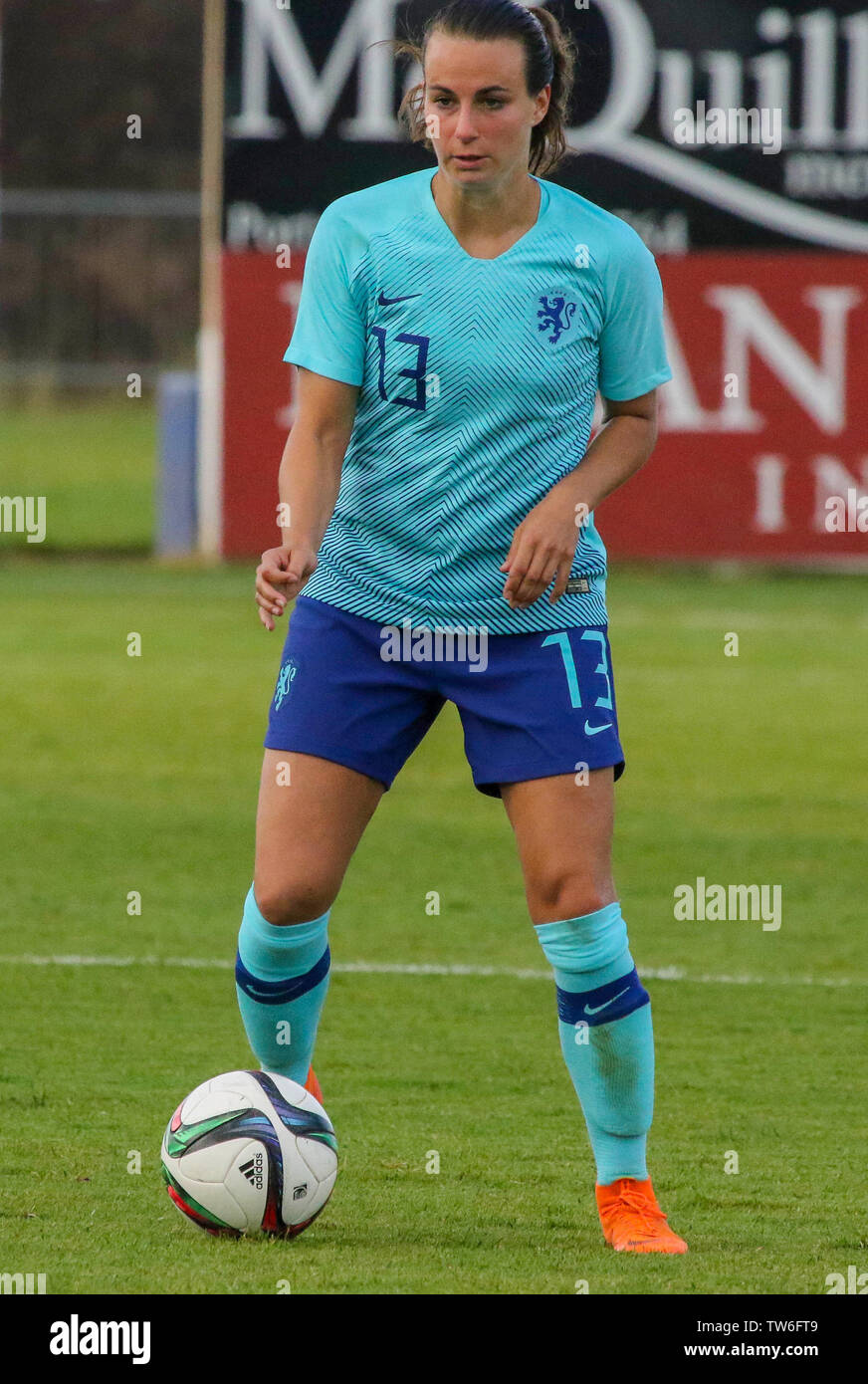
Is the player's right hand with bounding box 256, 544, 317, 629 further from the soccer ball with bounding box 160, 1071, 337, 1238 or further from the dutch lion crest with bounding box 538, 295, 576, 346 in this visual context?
the soccer ball with bounding box 160, 1071, 337, 1238

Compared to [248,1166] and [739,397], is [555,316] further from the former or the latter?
[739,397]

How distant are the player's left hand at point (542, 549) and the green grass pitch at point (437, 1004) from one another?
1.12 m

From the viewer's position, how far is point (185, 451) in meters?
19.1

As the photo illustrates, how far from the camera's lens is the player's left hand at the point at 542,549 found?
409cm

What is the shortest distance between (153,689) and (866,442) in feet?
22.2

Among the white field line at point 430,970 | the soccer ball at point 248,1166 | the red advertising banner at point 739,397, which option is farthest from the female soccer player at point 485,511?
the red advertising banner at point 739,397

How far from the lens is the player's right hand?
406 centimetres

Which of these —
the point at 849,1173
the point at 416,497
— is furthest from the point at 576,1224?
the point at 416,497

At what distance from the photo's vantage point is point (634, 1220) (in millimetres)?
4211

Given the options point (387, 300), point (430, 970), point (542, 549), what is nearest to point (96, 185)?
point (430, 970)

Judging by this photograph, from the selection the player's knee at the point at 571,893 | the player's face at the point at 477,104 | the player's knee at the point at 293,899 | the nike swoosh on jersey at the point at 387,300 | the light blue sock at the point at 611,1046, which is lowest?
the light blue sock at the point at 611,1046

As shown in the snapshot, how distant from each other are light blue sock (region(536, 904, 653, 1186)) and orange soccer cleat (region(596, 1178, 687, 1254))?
22mm

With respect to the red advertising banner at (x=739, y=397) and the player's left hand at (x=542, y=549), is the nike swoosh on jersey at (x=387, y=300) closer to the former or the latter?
the player's left hand at (x=542, y=549)

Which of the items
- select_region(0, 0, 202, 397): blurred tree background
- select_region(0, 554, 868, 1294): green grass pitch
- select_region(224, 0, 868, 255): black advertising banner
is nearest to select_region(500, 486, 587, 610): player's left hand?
select_region(0, 554, 868, 1294): green grass pitch
